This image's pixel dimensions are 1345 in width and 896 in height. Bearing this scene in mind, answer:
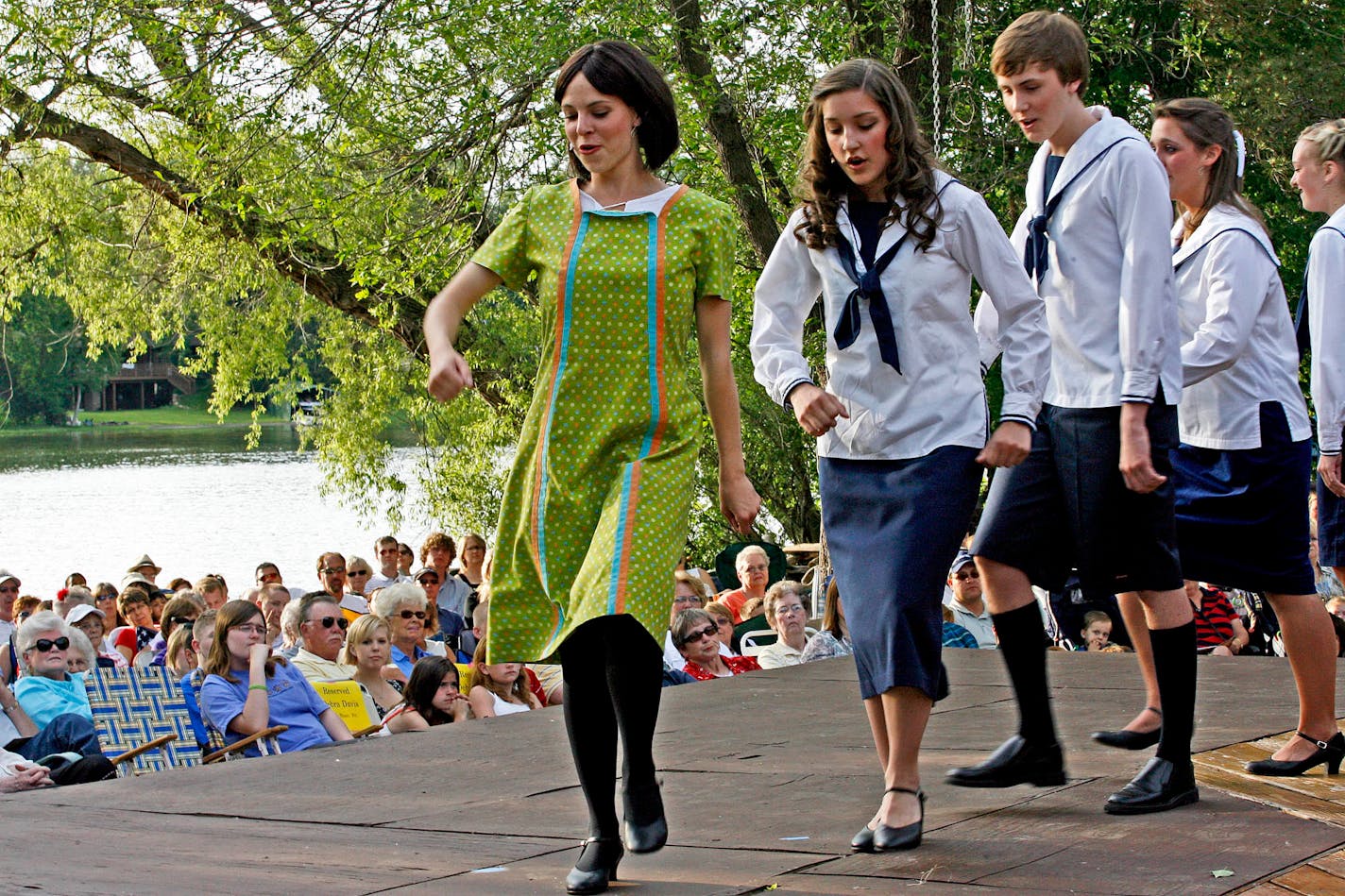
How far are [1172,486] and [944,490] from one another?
24.3 inches

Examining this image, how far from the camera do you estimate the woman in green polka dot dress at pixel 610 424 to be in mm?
3215

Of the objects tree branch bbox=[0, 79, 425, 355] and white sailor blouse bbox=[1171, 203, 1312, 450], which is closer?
white sailor blouse bbox=[1171, 203, 1312, 450]

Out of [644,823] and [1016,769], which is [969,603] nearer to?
[1016,769]

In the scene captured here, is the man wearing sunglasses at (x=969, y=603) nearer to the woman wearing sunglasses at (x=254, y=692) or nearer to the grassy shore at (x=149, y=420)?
the woman wearing sunglasses at (x=254, y=692)

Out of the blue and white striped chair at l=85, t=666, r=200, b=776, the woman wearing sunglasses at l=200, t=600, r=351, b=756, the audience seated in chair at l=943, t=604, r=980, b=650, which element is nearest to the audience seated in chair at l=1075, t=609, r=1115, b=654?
the audience seated in chair at l=943, t=604, r=980, b=650

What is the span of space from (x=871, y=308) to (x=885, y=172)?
30 cm

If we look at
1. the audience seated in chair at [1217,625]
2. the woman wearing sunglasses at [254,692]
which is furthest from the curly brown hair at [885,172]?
the audience seated in chair at [1217,625]

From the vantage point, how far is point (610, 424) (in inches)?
128

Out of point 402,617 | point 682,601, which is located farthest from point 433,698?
point 682,601

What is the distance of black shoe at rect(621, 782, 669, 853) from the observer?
3250 mm

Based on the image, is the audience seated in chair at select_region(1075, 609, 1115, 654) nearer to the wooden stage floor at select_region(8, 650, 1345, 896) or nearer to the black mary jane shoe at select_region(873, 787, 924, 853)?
the wooden stage floor at select_region(8, 650, 1345, 896)

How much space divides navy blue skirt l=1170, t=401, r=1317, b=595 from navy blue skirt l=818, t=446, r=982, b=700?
0.87m

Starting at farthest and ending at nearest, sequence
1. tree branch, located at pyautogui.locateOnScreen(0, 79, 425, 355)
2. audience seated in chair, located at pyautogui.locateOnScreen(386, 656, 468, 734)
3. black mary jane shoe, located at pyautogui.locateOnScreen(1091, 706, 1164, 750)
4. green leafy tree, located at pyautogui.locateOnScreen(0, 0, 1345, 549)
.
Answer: tree branch, located at pyautogui.locateOnScreen(0, 79, 425, 355), green leafy tree, located at pyautogui.locateOnScreen(0, 0, 1345, 549), audience seated in chair, located at pyautogui.locateOnScreen(386, 656, 468, 734), black mary jane shoe, located at pyautogui.locateOnScreen(1091, 706, 1164, 750)

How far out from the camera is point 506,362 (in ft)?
56.4
